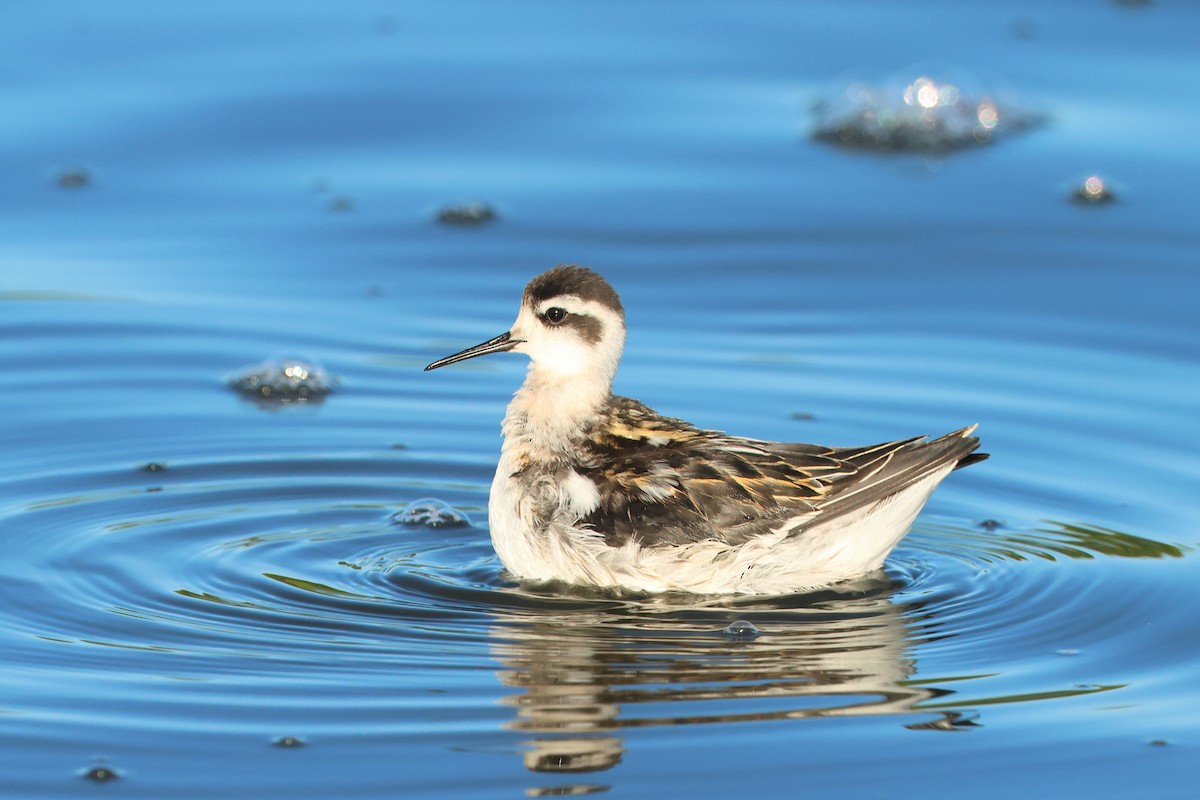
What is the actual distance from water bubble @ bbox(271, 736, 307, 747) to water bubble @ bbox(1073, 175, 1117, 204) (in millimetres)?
7955

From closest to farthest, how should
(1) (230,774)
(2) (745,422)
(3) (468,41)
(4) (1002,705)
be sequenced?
1. (1) (230,774)
2. (4) (1002,705)
3. (2) (745,422)
4. (3) (468,41)

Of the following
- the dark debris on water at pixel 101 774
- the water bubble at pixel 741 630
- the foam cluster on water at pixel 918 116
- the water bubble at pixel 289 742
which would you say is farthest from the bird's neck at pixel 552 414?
the foam cluster on water at pixel 918 116

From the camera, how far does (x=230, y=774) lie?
620cm

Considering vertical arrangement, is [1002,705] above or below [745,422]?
below

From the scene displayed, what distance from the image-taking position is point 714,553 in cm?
808

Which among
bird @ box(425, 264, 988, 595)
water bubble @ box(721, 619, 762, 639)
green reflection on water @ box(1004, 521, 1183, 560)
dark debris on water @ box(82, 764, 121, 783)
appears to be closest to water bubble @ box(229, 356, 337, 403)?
bird @ box(425, 264, 988, 595)

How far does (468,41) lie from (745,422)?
6093 mm

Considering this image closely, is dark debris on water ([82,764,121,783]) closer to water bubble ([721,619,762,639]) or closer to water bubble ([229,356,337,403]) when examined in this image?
water bubble ([721,619,762,639])

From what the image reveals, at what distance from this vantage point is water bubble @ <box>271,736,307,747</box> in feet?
20.9

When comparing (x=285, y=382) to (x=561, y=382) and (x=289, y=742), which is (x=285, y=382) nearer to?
(x=561, y=382)

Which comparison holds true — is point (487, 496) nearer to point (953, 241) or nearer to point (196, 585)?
point (196, 585)

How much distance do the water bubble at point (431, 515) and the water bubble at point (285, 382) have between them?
5.30ft

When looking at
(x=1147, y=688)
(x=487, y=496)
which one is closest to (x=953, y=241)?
(x=487, y=496)

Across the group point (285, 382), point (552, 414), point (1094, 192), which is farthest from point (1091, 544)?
point (1094, 192)
